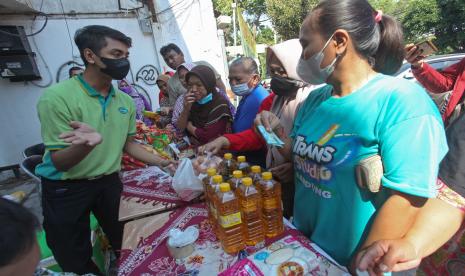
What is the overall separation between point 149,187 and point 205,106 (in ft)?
3.33

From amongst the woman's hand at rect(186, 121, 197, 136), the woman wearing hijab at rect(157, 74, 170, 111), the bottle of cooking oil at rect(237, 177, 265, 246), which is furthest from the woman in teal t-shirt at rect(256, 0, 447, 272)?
the woman wearing hijab at rect(157, 74, 170, 111)

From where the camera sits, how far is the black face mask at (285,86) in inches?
72.4

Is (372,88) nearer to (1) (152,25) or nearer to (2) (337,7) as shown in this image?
(2) (337,7)

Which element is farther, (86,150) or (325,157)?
(86,150)

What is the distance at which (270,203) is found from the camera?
4.11ft

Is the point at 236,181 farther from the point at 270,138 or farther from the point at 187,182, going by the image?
the point at 187,182

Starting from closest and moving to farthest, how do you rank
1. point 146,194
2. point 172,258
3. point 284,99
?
point 172,258, point 284,99, point 146,194

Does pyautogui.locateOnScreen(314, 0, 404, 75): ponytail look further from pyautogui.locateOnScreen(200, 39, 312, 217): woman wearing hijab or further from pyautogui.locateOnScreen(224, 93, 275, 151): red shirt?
pyautogui.locateOnScreen(224, 93, 275, 151): red shirt

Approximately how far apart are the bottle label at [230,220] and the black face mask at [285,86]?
41.0 inches

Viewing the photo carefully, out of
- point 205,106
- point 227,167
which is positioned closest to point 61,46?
point 205,106

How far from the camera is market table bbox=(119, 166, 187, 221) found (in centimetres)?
181

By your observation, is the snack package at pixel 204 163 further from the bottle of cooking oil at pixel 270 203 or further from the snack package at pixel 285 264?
the snack package at pixel 285 264

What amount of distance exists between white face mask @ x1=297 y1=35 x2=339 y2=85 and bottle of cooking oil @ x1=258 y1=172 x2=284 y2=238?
51 cm

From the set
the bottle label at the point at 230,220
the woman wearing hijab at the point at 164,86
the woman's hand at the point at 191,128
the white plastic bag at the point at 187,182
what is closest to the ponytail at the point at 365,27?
the bottle label at the point at 230,220
